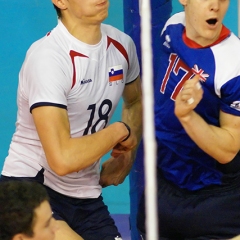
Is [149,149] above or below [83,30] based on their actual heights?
below

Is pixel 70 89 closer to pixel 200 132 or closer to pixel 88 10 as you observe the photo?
pixel 88 10

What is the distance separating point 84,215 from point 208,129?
0.57 meters

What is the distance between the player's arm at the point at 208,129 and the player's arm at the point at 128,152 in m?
0.44

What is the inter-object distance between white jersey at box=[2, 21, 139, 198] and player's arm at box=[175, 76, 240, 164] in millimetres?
385

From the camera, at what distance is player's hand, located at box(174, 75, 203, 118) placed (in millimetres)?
1702

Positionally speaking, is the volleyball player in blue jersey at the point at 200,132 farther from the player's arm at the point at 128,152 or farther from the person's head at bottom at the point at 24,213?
the person's head at bottom at the point at 24,213

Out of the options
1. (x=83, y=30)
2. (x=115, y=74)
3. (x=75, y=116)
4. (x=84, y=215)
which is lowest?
(x=84, y=215)

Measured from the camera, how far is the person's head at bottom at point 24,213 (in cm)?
164

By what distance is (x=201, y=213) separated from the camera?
2002 millimetres

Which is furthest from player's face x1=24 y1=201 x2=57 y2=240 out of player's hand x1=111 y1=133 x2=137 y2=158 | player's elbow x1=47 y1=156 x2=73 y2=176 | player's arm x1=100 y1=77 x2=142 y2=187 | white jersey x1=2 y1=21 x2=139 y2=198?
player's arm x1=100 y1=77 x2=142 y2=187

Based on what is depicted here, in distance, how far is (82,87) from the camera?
2061 mm

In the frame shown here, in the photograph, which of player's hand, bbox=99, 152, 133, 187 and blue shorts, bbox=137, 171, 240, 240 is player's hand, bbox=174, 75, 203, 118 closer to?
blue shorts, bbox=137, 171, 240, 240

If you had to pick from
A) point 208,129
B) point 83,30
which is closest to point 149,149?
point 208,129

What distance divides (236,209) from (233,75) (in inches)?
16.1
